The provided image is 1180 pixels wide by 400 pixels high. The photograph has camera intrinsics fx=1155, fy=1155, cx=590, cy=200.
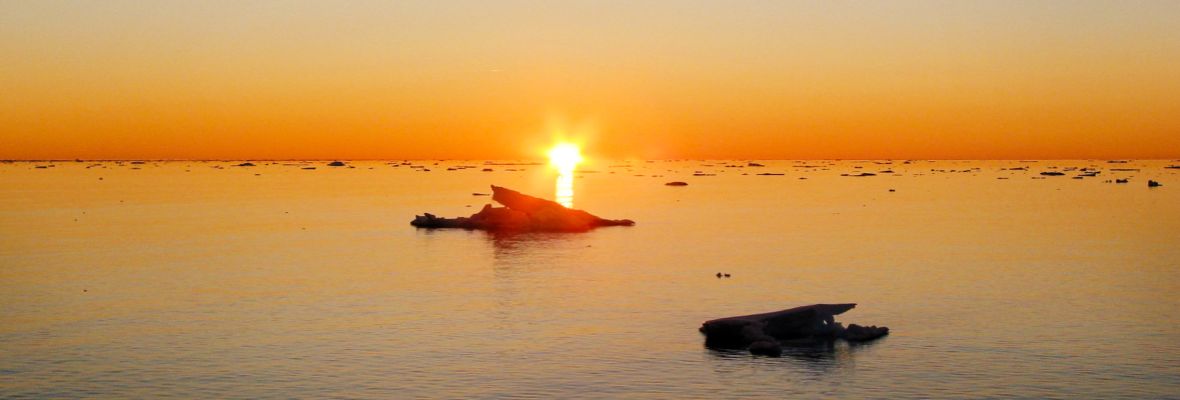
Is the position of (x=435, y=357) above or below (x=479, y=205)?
below

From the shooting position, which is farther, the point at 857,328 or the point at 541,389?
the point at 857,328

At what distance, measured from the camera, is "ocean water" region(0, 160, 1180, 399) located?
23328 mm

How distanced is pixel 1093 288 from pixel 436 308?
2124 centimetres

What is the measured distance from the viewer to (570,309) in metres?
32.8

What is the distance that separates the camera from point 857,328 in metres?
27.4

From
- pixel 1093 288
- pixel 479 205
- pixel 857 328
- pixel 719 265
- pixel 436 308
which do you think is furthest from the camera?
pixel 479 205

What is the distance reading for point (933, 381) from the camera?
23281 millimetres

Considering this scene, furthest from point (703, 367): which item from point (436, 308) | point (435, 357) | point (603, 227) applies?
point (603, 227)

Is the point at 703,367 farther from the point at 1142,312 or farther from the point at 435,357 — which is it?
the point at 1142,312

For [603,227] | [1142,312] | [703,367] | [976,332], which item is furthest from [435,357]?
[603,227]

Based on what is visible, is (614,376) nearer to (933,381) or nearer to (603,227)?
(933,381)

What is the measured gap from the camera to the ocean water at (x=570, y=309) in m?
23.3

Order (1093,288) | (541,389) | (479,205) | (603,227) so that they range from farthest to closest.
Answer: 1. (479,205)
2. (603,227)
3. (1093,288)
4. (541,389)

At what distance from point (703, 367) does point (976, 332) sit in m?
8.42
